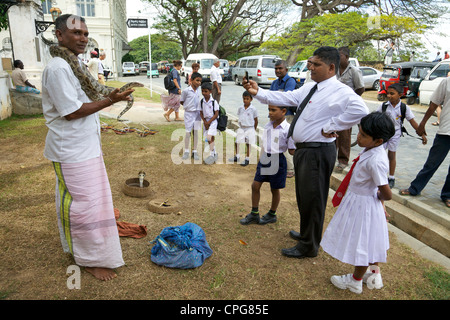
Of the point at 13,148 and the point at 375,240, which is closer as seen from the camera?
the point at 375,240

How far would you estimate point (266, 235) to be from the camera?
147 inches

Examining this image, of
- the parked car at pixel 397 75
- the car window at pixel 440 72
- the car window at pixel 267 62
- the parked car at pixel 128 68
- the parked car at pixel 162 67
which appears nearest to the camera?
the car window at pixel 440 72

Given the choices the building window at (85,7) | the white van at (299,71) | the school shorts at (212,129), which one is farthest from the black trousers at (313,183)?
the building window at (85,7)

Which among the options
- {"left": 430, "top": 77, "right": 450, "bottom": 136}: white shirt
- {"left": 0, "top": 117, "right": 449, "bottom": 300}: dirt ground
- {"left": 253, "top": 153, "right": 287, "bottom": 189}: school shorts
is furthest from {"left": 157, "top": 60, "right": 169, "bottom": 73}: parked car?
{"left": 253, "top": 153, "right": 287, "bottom": 189}: school shorts

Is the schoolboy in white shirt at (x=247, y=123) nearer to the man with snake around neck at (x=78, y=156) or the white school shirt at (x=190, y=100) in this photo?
the white school shirt at (x=190, y=100)

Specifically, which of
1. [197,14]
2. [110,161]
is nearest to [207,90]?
[110,161]

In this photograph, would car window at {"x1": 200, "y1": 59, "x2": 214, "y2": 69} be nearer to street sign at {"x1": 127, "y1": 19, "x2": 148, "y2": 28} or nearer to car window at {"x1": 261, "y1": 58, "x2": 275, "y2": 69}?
car window at {"x1": 261, "y1": 58, "x2": 275, "y2": 69}

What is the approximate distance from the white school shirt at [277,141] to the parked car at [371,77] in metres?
18.0

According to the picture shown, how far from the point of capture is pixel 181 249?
9.88 ft

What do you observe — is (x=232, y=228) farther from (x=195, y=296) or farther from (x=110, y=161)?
(x=110, y=161)

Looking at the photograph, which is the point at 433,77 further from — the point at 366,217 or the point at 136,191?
the point at 136,191

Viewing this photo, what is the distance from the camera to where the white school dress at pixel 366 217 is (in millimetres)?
2561

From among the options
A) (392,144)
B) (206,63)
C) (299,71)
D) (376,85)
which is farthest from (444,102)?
(206,63)

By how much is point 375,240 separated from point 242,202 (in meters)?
2.28
